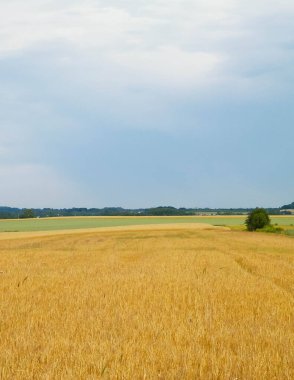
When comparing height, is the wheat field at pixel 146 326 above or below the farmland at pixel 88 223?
below

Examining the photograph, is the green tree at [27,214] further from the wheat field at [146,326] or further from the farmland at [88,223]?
the wheat field at [146,326]

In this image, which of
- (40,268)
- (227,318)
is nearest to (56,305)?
(227,318)

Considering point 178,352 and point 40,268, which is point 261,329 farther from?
point 40,268

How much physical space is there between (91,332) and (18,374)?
7.48 feet

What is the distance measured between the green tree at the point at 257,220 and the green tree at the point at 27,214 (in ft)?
300

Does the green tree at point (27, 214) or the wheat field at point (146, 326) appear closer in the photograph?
the wheat field at point (146, 326)

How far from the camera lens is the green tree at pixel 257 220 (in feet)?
245

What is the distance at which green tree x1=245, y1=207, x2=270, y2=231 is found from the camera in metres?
74.6

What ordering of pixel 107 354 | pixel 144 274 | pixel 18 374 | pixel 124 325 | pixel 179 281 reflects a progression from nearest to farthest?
pixel 18 374 < pixel 107 354 < pixel 124 325 < pixel 179 281 < pixel 144 274

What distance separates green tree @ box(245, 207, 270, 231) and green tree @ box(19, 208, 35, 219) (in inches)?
3595

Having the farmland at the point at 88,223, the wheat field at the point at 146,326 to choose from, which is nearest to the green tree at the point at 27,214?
the farmland at the point at 88,223

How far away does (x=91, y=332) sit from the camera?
8.30 metres

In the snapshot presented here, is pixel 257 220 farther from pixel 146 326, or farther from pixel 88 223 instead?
pixel 146 326

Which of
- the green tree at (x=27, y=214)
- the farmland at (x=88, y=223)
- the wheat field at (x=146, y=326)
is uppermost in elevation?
the green tree at (x=27, y=214)
